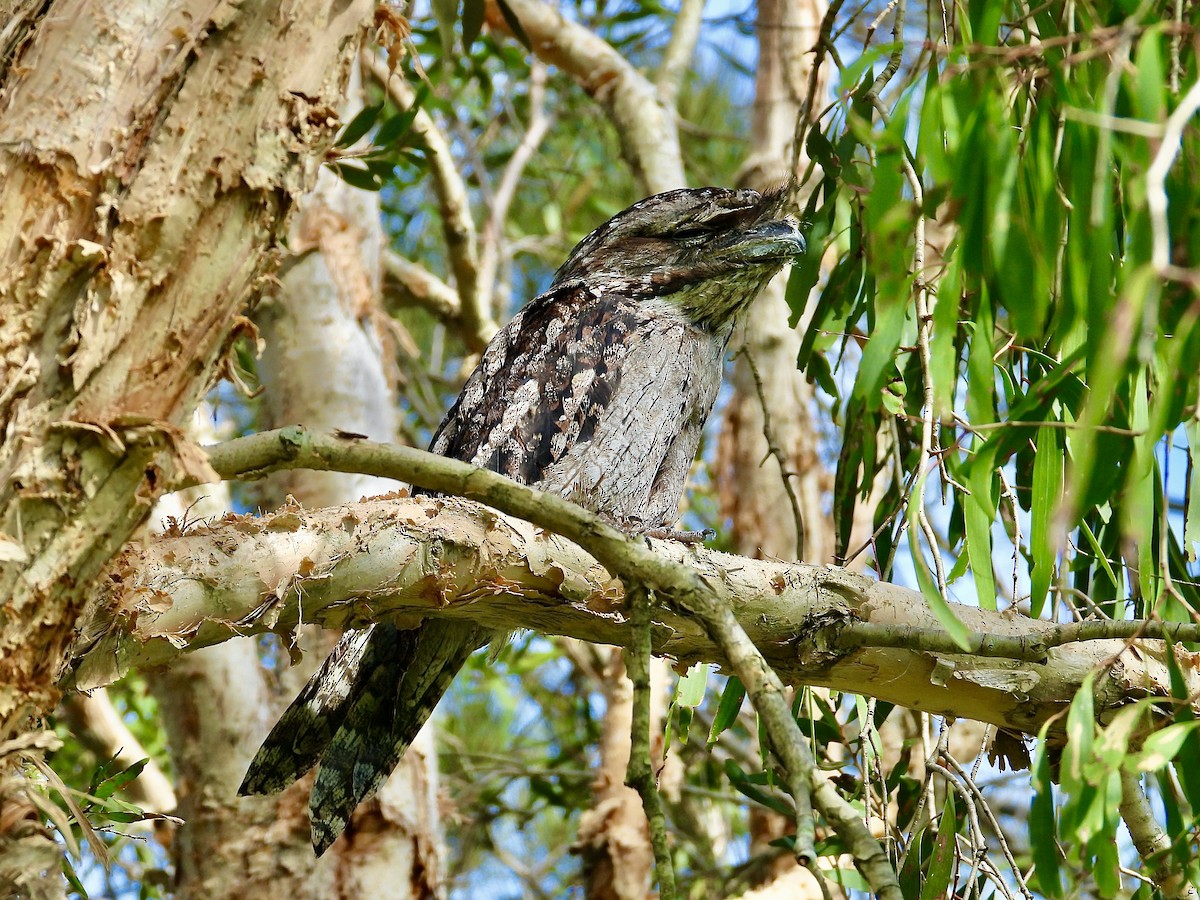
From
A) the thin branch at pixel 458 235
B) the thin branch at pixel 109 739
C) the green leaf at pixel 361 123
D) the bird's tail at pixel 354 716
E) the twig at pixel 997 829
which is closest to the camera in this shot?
the twig at pixel 997 829

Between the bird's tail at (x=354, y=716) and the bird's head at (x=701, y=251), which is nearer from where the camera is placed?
the bird's tail at (x=354, y=716)

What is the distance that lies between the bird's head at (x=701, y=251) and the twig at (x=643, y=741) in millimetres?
2016

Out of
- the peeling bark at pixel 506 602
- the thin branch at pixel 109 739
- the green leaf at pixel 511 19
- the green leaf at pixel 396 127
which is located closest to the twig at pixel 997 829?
the peeling bark at pixel 506 602

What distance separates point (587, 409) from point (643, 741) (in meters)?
1.84

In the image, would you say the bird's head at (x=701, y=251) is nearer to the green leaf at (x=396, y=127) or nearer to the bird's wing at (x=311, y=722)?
the green leaf at (x=396, y=127)

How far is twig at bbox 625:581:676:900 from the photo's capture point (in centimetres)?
139

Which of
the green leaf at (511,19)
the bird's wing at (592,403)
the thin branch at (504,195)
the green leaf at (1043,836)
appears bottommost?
the green leaf at (1043,836)

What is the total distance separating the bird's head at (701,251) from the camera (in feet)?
11.3

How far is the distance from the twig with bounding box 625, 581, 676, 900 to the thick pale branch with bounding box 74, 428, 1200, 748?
0.21 meters

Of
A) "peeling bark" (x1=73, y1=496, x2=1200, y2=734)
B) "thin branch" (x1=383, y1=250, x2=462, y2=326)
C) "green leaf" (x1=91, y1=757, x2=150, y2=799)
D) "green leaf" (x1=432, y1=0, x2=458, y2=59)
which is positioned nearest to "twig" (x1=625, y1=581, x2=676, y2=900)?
"peeling bark" (x1=73, y1=496, x2=1200, y2=734)

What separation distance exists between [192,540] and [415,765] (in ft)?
8.12

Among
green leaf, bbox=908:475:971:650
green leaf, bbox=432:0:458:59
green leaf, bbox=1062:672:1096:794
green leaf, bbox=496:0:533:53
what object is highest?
green leaf, bbox=496:0:533:53

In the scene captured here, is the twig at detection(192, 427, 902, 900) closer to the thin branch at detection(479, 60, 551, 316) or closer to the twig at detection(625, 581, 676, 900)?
the twig at detection(625, 581, 676, 900)

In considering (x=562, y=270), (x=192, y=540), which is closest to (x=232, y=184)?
(x=192, y=540)
